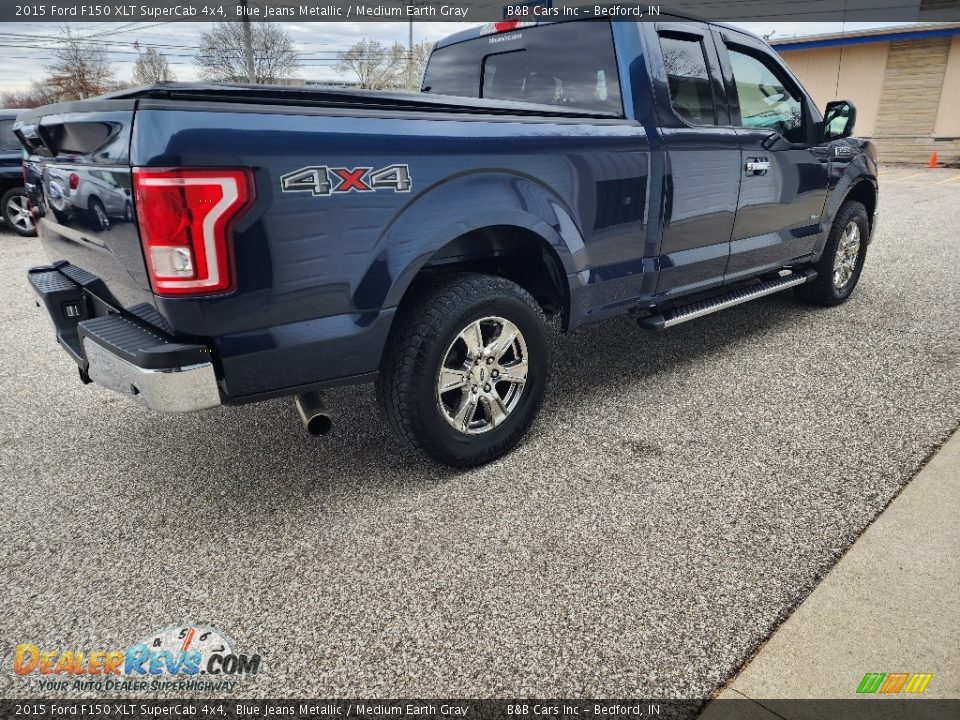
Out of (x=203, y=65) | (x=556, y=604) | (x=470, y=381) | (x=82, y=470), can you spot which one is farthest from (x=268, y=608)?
(x=203, y=65)

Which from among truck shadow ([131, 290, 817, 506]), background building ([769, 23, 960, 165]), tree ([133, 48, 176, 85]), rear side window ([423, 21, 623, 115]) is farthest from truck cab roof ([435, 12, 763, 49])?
tree ([133, 48, 176, 85])

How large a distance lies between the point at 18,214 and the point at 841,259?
34.4 ft

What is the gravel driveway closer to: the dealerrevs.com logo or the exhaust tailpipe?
the dealerrevs.com logo

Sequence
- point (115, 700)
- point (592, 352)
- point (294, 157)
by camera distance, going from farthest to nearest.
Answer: point (592, 352) → point (294, 157) → point (115, 700)

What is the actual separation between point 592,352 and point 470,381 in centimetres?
177

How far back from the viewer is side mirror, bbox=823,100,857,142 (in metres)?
4.38

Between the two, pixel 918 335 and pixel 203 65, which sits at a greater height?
pixel 203 65

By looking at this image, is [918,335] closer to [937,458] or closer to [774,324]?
[774,324]

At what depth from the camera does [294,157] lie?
2.09 m

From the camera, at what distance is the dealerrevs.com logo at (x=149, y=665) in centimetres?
183

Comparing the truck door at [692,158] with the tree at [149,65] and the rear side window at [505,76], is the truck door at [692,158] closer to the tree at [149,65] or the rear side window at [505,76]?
the rear side window at [505,76]

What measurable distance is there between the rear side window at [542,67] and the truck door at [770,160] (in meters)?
0.93

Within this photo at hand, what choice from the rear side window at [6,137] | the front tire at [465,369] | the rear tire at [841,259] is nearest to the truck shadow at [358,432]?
the front tire at [465,369]

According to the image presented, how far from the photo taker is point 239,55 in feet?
96.6
